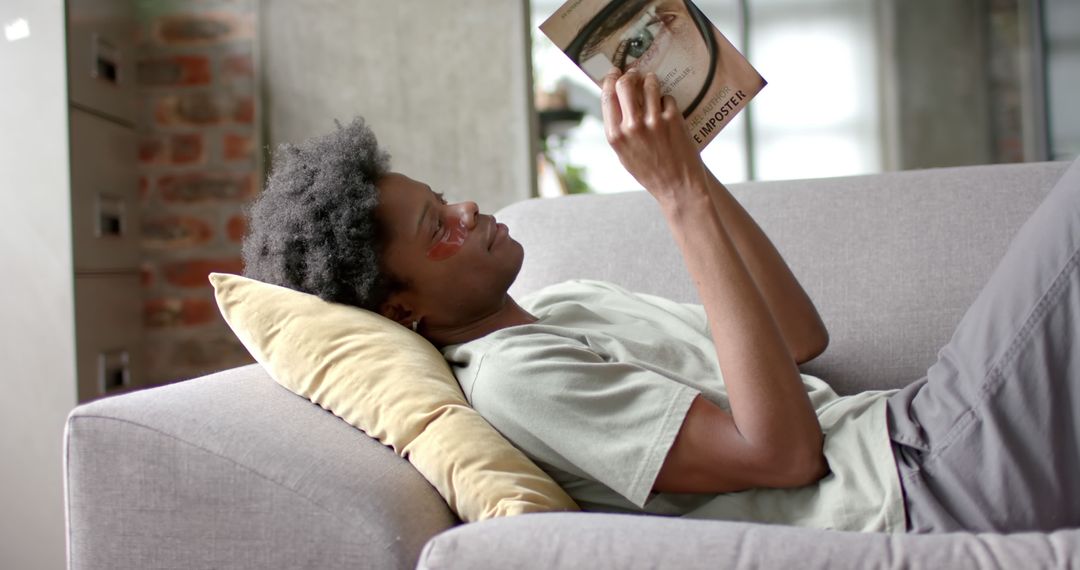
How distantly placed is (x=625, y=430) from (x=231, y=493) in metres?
0.40

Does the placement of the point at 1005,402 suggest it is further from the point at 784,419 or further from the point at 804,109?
the point at 804,109

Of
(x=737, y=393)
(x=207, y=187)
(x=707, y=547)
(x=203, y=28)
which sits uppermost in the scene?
(x=203, y=28)

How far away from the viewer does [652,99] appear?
1.06m

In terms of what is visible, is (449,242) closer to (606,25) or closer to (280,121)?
(606,25)

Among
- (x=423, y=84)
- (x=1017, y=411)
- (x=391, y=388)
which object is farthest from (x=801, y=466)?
(x=423, y=84)

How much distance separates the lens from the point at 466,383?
117cm

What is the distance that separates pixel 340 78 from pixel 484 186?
1.76 feet

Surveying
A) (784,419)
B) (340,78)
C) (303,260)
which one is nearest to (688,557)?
(784,419)

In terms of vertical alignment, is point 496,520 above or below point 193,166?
below

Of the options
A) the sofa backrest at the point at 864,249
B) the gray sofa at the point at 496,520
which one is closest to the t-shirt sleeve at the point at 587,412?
the gray sofa at the point at 496,520

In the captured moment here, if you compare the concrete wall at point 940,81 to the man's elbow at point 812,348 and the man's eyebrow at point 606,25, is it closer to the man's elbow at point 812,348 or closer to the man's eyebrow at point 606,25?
the man's elbow at point 812,348

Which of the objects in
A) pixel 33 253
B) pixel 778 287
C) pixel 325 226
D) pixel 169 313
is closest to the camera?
pixel 325 226

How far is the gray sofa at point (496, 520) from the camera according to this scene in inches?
33.1

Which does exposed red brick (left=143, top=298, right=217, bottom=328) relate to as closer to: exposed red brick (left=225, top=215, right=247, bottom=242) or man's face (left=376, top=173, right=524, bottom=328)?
exposed red brick (left=225, top=215, right=247, bottom=242)
